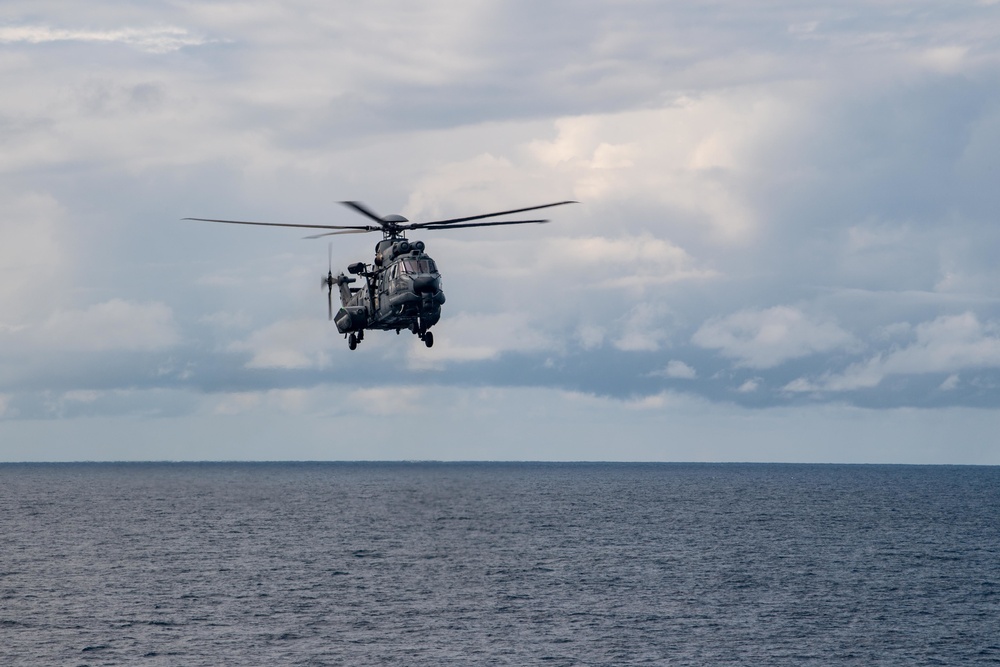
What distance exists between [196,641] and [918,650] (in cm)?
6495

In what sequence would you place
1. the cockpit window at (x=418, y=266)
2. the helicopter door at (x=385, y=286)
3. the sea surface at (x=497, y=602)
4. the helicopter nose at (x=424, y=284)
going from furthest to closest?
1. the sea surface at (x=497, y=602)
2. the helicopter door at (x=385, y=286)
3. the cockpit window at (x=418, y=266)
4. the helicopter nose at (x=424, y=284)

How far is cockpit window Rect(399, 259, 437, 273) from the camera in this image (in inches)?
2143

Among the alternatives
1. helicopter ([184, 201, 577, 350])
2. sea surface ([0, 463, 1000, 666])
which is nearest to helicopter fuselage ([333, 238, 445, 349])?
helicopter ([184, 201, 577, 350])

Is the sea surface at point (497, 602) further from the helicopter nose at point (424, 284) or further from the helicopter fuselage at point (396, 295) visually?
the helicopter nose at point (424, 284)

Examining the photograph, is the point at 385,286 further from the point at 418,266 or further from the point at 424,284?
the point at 424,284

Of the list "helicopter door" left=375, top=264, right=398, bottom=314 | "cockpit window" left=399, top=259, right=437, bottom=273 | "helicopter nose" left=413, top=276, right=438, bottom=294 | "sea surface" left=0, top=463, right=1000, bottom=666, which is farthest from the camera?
"sea surface" left=0, top=463, right=1000, bottom=666

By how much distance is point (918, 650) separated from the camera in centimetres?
10144

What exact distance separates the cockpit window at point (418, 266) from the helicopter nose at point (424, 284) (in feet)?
2.31

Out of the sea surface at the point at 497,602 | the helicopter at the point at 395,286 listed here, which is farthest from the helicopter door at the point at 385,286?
the sea surface at the point at 497,602

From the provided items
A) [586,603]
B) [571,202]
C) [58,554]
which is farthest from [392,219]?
[58,554]

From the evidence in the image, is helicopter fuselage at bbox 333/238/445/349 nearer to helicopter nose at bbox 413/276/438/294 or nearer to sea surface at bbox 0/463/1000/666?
helicopter nose at bbox 413/276/438/294

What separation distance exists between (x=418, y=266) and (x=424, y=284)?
56.7 inches

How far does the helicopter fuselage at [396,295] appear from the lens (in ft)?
177

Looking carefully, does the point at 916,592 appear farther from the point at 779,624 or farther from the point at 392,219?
the point at 392,219
